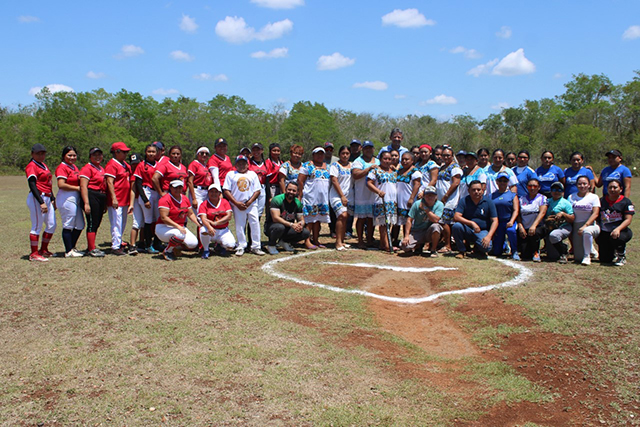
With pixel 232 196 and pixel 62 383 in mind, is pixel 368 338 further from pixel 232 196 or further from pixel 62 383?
pixel 232 196

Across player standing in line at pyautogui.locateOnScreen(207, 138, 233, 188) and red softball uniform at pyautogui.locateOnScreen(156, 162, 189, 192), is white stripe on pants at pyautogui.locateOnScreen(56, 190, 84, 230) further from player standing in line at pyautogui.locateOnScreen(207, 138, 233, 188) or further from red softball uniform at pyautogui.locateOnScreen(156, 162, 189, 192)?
player standing in line at pyautogui.locateOnScreen(207, 138, 233, 188)

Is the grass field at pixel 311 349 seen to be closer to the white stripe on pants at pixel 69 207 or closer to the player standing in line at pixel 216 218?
the white stripe on pants at pixel 69 207

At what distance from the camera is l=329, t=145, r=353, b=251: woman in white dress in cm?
850

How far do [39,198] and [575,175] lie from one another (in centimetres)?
878

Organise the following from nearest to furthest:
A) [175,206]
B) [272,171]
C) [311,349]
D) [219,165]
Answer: [311,349]
[175,206]
[219,165]
[272,171]

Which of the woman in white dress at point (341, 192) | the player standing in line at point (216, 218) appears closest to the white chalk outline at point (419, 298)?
the player standing in line at point (216, 218)

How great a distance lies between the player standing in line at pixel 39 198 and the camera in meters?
7.35

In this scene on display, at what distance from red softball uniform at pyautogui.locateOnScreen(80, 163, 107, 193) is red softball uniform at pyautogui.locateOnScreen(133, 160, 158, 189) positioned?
516 mm

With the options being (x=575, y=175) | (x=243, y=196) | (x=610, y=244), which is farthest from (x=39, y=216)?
(x=610, y=244)

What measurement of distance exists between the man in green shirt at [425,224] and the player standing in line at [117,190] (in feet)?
15.7

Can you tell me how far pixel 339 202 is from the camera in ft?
27.9

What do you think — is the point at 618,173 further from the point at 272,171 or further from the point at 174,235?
the point at 174,235

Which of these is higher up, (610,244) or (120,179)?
(120,179)

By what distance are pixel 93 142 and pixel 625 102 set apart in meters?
60.5
